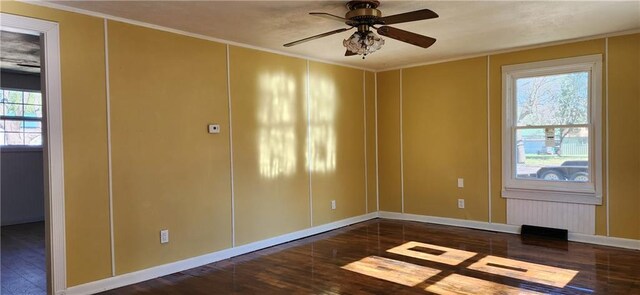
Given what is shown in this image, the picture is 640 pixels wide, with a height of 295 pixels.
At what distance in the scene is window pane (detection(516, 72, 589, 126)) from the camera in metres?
4.70

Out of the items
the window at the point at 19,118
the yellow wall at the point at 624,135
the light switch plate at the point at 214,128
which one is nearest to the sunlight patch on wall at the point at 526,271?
the yellow wall at the point at 624,135

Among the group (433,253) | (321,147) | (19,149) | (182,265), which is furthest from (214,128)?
(19,149)

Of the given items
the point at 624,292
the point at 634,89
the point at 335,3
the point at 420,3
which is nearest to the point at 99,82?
the point at 335,3

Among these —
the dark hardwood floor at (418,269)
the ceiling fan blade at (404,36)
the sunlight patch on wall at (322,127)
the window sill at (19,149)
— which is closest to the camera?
the ceiling fan blade at (404,36)

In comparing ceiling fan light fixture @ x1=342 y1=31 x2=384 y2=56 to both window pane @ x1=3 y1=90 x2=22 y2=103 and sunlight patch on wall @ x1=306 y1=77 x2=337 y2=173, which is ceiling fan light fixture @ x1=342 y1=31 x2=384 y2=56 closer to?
sunlight patch on wall @ x1=306 y1=77 x2=337 y2=173

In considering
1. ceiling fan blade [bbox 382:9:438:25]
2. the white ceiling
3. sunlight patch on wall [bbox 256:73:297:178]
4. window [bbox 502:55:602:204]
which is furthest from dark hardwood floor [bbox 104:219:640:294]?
the white ceiling

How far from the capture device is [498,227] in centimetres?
534

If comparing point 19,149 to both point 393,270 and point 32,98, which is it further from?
point 393,270

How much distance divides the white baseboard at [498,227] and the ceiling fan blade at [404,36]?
10.3 feet

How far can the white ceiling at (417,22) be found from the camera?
10.7 feet

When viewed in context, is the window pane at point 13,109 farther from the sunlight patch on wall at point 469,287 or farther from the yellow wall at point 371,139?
the sunlight patch on wall at point 469,287

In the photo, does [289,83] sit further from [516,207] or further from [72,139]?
[516,207]

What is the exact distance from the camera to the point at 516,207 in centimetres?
518

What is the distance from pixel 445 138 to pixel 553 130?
137cm
